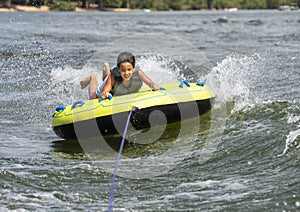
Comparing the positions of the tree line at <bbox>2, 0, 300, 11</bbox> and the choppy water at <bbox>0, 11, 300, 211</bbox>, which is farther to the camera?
the tree line at <bbox>2, 0, 300, 11</bbox>

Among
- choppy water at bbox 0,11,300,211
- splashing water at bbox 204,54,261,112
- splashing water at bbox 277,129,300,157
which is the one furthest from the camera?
splashing water at bbox 204,54,261,112

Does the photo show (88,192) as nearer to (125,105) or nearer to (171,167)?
(171,167)

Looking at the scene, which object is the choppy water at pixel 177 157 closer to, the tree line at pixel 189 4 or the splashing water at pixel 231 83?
the splashing water at pixel 231 83

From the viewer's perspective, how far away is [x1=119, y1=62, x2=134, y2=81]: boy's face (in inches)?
293

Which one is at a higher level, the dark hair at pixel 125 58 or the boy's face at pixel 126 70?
the dark hair at pixel 125 58

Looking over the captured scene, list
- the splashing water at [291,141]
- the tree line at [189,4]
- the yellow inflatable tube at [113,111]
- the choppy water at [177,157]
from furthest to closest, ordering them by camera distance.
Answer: the tree line at [189,4] → the yellow inflatable tube at [113,111] → the splashing water at [291,141] → the choppy water at [177,157]

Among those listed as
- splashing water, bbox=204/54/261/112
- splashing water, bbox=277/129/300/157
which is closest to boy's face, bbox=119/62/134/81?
splashing water, bbox=204/54/261/112

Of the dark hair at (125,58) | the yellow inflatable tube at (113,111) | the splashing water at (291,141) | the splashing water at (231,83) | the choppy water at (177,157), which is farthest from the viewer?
the splashing water at (231,83)

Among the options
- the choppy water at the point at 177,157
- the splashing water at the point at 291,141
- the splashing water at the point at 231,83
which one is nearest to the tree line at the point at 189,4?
the splashing water at the point at 231,83

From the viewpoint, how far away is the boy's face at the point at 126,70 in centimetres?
745

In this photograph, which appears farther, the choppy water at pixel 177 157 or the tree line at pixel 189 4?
the tree line at pixel 189 4

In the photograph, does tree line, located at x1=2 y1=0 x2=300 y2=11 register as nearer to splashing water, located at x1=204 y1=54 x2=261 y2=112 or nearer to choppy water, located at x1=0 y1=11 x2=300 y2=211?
splashing water, located at x1=204 y1=54 x2=261 y2=112

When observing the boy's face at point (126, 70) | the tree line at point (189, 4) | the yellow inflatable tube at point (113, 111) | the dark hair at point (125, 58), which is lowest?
the tree line at point (189, 4)

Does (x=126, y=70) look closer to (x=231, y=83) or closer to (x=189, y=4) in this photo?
(x=231, y=83)
